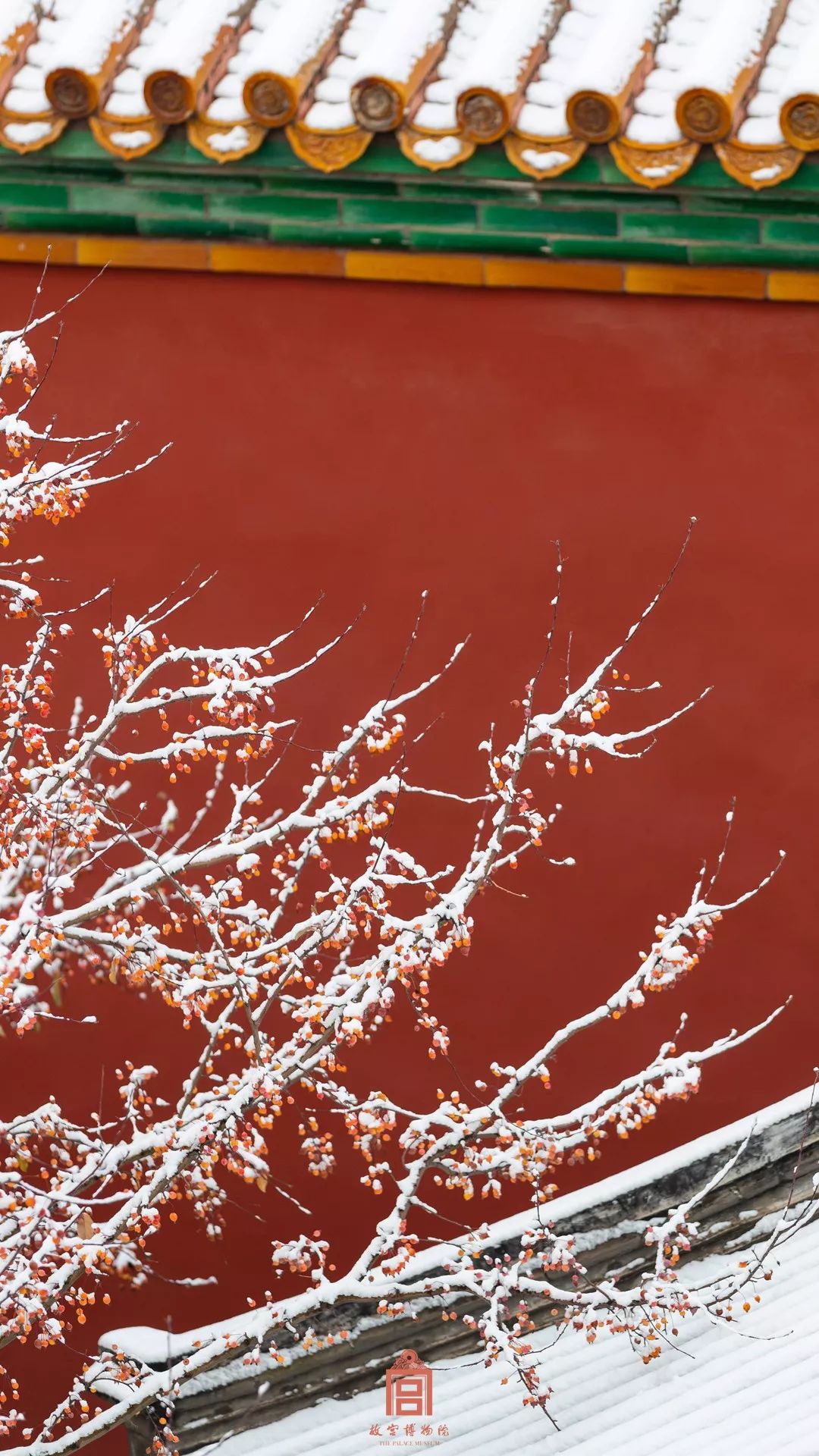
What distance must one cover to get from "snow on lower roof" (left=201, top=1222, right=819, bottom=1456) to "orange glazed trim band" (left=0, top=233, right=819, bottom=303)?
245cm

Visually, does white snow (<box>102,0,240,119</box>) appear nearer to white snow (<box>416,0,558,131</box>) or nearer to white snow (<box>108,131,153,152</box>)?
white snow (<box>108,131,153,152</box>)

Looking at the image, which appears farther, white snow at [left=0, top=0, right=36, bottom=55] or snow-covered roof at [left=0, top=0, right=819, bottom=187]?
white snow at [left=0, top=0, right=36, bottom=55]

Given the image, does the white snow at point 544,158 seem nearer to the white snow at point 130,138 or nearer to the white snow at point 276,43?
the white snow at point 276,43

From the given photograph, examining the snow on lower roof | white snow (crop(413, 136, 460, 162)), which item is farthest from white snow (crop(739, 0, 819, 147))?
the snow on lower roof

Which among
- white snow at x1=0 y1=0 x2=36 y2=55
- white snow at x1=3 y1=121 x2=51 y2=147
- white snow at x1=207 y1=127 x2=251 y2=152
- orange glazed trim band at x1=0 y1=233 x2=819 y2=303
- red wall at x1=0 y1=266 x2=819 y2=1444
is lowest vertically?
red wall at x1=0 y1=266 x2=819 y2=1444

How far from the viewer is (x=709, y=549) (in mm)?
4676

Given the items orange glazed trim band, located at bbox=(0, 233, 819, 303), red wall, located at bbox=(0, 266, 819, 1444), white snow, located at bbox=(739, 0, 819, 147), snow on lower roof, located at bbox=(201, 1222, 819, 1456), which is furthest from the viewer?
red wall, located at bbox=(0, 266, 819, 1444)

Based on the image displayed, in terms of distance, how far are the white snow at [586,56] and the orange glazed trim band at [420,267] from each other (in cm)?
43

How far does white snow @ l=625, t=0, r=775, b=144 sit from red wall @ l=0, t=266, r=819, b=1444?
0.54 metres

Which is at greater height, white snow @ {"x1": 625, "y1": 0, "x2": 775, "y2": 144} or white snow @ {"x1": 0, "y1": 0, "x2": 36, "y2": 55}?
white snow @ {"x1": 0, "y1": 0, "x2": 36, "y2": 55}

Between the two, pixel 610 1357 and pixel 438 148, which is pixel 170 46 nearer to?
pixel 438 148

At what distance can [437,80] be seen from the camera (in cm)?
423

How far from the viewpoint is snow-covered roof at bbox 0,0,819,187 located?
13.6 ft

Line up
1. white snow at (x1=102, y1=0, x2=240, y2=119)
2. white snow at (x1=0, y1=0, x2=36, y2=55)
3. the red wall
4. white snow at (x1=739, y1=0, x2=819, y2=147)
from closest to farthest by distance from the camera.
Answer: white snow at (x1=739, y1=0, x2=819, y2=147) → white snow at (x1=102, y1=0, x2=240, y2=119) → white snow at (x1=0, y1=0, x2=36, y2=55) → the red wall
